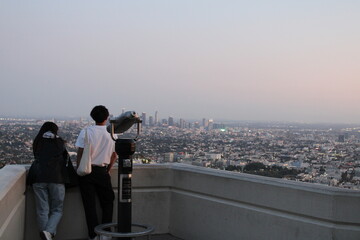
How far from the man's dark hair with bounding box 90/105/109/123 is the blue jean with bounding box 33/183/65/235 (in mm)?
1014

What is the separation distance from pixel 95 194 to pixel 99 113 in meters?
1.16

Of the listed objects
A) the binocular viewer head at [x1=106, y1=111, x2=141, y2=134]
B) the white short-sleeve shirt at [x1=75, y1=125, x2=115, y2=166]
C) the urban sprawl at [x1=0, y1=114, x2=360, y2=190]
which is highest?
the binocular viewer head at [x1=106, y1=111, x2=141, y2=134]

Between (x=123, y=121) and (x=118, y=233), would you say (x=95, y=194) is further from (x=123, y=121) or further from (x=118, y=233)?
(x=123, y=121)

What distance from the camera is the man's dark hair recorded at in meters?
6.75

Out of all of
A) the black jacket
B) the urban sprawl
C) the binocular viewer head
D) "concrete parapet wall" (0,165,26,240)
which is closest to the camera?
"concrete parapet wall" (0,165,26,240)

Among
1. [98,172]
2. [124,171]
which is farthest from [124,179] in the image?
[98,172]

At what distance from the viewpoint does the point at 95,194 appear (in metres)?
7.01

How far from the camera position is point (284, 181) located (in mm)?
6180

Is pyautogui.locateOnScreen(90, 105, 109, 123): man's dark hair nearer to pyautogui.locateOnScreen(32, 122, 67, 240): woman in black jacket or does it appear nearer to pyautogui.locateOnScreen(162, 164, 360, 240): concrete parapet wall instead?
pyautogui.locateOnScreen(32, 122, 67, 240): woman in black jacket

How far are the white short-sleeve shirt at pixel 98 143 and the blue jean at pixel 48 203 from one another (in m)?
0.61

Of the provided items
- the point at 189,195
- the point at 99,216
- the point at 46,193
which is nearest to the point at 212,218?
the point at 189,195

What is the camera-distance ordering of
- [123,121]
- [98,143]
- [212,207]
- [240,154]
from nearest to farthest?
[123,121], [98,143], [212,207], [240,154]

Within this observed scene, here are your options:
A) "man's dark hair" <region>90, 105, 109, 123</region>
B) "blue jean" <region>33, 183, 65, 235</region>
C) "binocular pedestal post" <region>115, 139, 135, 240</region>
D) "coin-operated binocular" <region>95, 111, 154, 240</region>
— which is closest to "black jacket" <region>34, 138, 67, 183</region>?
"blue jean" <region>33, 183, 65, 235</region>

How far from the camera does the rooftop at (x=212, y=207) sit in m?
5.56
